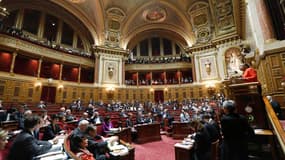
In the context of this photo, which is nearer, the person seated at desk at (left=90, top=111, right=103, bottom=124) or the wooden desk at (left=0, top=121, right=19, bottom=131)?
the wooden desk at (left=0, top=121, right=19, bottom=131)

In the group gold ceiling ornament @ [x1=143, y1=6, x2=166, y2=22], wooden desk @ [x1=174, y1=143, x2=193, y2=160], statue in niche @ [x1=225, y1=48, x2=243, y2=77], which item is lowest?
wooden desk @ [x1=174, y1=143, x2=193, y2=160]

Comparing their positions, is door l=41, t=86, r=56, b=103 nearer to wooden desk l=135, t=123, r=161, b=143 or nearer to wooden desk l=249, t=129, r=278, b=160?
wooden desk l=135, t=123, r=161, b=143

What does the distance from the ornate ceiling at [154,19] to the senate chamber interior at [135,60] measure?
0.34ft

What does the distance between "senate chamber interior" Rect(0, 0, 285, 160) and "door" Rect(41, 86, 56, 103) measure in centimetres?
8

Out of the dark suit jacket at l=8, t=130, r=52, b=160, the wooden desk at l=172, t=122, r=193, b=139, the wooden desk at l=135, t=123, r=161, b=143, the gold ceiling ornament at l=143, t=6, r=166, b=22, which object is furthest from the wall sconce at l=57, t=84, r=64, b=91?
the dark suit jacket at l=8, t=130, r=52, b=160

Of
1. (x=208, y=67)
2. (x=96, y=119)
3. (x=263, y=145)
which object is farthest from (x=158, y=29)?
(x=263, y=145)

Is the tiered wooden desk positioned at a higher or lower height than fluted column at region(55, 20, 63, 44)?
lower

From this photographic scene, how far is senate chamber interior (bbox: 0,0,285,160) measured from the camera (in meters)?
5.54

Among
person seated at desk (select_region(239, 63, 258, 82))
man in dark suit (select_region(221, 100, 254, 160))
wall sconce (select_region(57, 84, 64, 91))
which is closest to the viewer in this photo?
man in dark suit (select_region(221, 100, 254, 160))

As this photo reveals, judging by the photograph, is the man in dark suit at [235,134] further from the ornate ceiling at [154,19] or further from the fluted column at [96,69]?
the fluted column at [96,69]

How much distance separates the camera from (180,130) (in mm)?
6812

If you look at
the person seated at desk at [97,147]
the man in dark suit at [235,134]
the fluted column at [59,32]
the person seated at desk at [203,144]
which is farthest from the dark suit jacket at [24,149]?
the fluted column at [59,32]

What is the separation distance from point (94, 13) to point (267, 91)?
54.6 feet

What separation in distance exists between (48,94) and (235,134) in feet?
48.3
